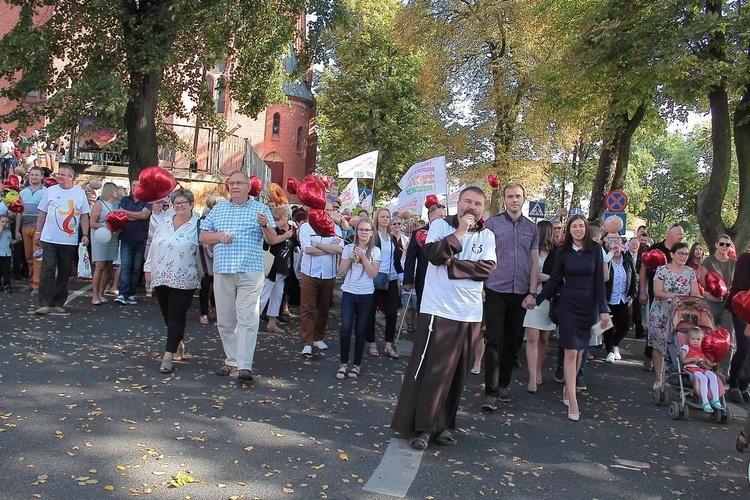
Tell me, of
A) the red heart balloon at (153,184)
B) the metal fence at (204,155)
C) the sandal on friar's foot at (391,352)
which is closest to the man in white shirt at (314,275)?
the sandal on friar's foot at (391,352)

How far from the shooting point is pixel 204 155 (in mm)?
25672

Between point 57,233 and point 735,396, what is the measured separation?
8.86m

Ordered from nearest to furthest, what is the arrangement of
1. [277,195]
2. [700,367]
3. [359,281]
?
[700,367]
[359,281]
[277,195]

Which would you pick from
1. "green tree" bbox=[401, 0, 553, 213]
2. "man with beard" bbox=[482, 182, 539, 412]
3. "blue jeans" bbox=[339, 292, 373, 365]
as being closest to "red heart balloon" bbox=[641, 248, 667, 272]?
"man with beard" bbox=[482, 182, 539, 412]

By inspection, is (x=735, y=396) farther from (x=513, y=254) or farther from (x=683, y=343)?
(x=513, y=254)

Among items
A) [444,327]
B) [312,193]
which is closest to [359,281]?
[312,193]

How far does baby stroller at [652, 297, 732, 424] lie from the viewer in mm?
7426

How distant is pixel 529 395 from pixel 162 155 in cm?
2044

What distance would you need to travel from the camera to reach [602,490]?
506 centimetres

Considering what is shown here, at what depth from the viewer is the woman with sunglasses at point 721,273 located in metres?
9.20

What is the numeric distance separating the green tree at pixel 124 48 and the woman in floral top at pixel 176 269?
7.56m

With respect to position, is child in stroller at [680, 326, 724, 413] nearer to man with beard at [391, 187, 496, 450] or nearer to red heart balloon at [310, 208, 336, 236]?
man with beard at [391, 187, 496, 450]

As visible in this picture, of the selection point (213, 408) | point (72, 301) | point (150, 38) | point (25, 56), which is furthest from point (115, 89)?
point (213, 408)

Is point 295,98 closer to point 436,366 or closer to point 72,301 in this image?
point 72,301
